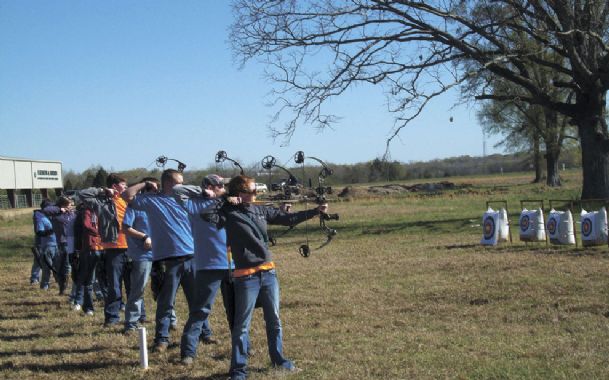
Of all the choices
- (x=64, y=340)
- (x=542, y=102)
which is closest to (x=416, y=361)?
(x=64, y=340)

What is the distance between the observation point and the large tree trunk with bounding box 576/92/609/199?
898 inches

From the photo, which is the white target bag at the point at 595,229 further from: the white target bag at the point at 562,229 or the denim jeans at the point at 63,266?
the denim jeans at the point at 63,266

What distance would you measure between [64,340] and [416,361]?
466cm

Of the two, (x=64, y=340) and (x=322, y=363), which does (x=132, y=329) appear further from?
(x=322, y=363)

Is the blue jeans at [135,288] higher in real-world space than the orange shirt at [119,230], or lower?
lower

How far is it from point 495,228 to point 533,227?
2.99 ft

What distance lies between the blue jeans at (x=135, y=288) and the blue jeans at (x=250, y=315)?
100 inches

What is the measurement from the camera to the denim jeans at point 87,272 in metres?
10.3

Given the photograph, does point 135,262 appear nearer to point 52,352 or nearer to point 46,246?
point 52,352

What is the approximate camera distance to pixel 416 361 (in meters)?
6.50

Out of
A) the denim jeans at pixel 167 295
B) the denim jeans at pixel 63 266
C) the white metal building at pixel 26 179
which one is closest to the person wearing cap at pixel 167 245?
the denim jeans at pixel 167 295

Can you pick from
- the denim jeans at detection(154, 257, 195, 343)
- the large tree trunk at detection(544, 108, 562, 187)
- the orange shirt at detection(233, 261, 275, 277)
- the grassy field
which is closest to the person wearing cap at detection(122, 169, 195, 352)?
the denim jeans at detection(154, 257, 195, 343)

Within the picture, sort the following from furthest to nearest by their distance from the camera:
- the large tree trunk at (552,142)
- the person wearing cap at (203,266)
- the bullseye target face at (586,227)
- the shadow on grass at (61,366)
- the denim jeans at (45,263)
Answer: the large tree trunk at (552,142) < the bullseye target face at (586,227) < the denim jeans at (45,263) < the shadow on grass at (61,366) < the person wearing cap at (203,266)

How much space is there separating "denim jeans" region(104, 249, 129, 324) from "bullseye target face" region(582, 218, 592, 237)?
9.75 m
